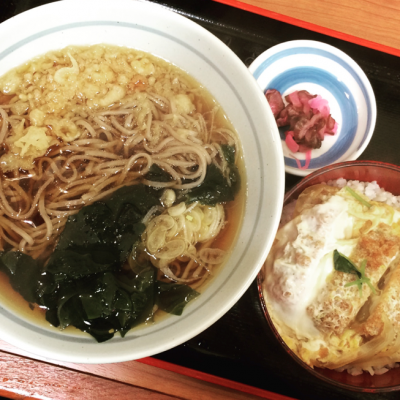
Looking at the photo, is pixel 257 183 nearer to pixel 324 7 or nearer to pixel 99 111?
pixel 99 111

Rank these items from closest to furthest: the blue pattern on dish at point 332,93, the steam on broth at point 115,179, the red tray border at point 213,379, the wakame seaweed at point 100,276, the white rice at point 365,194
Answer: the wakame seaweed at point 100,276 < the steam on broth at point 115,179 < the red tray border at point 213,379 < the white rice at point 365,194 < the blue pattern on dish at point 332,93

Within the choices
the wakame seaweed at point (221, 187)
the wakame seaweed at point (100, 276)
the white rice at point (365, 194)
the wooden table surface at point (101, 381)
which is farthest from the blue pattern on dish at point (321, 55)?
the wooden table surface at point (101, 381)

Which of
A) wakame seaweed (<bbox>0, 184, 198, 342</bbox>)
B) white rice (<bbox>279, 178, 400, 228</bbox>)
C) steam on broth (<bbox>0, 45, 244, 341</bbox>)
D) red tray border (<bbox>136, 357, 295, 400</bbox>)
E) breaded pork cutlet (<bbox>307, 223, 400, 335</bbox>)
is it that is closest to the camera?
wakame seaweed (<bbox>0, 184, 198, 342</bbox>)

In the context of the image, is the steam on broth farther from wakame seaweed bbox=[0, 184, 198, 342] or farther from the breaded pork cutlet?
the breaded pork cutlet

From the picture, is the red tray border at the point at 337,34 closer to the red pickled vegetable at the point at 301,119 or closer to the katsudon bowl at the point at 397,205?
the red pickled vegetable at the point at 301,119

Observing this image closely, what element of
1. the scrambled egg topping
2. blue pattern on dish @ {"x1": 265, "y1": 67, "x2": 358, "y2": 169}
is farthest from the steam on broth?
blue pattern on dish @ {"x1": 265, "y1": 67, "x2": 358, "y2": 169}

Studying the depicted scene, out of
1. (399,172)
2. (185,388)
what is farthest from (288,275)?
(399,172)
